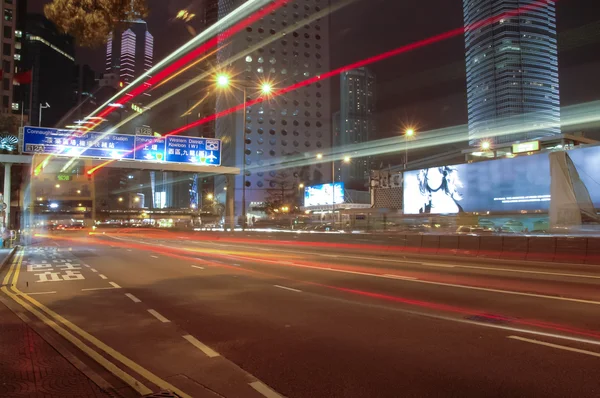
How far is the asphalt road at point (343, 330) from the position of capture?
4867 mm

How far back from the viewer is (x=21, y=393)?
470cm

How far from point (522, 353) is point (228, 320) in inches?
183

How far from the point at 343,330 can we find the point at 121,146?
26.9 meters

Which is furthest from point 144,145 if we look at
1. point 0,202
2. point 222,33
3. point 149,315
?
point 222,33

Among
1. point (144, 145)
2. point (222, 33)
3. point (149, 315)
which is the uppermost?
point (222, 33)

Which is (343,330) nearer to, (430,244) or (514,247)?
(514,247)

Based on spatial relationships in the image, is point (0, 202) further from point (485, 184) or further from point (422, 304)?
point (485, 184)

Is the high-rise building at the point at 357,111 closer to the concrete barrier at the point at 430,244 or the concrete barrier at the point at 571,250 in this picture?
the concrete barrier at the point at 430,244

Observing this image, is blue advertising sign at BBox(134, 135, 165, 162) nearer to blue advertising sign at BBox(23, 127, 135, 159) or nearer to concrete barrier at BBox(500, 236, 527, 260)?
blue advertising sign at BBox(23, 127, 135, 159)

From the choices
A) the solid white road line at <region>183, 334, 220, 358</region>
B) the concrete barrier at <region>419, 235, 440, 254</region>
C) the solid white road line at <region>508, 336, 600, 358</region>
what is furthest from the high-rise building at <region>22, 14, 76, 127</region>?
the solid white road line at <region>508, 336, 600, 358</region>

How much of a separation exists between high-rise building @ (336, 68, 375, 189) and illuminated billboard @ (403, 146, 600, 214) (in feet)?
291

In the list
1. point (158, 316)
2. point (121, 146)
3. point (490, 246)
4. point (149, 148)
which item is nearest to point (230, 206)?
point (149, 148)

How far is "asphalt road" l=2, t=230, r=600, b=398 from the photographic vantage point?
16.0 ft

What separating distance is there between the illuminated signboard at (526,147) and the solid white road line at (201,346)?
158 feet
